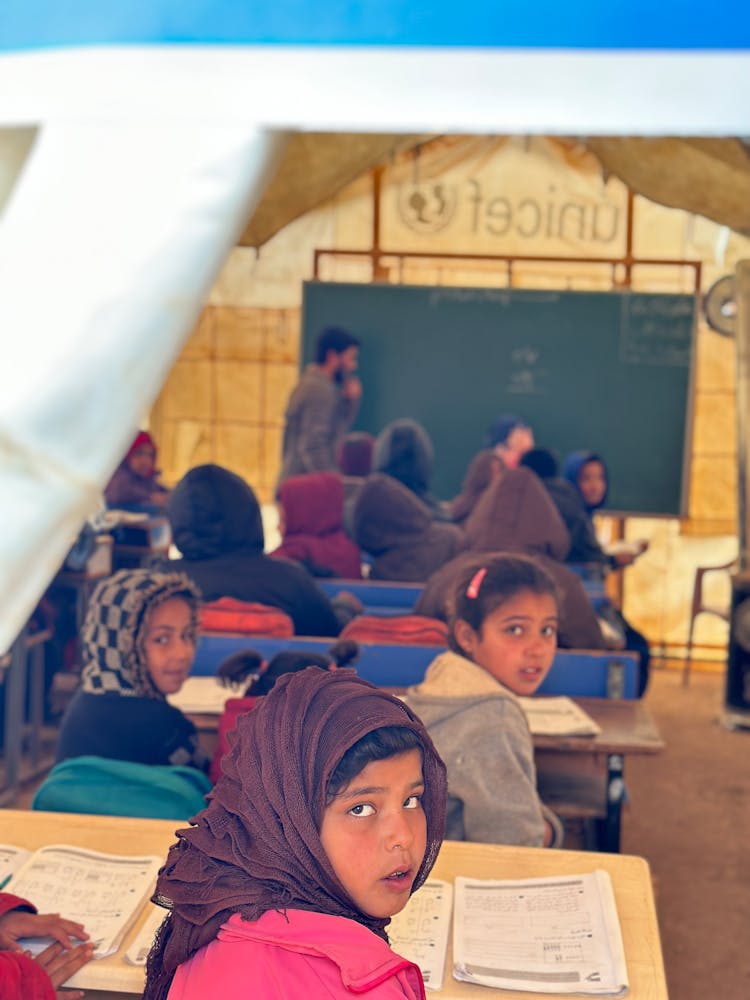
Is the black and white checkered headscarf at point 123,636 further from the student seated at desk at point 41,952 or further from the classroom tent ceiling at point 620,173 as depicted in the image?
the classroom tent ceiling at point 620,173

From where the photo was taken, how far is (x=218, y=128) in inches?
42.6

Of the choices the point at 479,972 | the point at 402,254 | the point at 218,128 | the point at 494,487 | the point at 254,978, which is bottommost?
the point at 479,972

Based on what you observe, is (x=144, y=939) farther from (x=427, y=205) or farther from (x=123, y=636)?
(x=427, y=205)

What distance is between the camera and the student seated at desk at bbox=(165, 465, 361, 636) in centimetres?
396

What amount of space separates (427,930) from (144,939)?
0.41m

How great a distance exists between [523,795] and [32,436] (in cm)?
161

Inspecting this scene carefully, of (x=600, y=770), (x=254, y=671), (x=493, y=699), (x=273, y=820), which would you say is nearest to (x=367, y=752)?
(x=273, y=820)

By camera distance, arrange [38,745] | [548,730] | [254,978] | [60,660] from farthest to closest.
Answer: [60,660] < [38,745] < [548,730] < [254,978]

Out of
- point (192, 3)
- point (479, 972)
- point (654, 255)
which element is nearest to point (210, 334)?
point (654, 255)

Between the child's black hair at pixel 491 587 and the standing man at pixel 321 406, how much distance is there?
3.57 meters

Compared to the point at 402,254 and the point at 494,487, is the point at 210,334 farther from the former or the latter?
the point at 494,487

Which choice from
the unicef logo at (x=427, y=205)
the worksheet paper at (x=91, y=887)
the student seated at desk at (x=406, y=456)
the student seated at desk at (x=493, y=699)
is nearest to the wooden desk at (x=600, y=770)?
the student seated at desk at (x=493, y=699)

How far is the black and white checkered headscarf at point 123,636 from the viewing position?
112 inches

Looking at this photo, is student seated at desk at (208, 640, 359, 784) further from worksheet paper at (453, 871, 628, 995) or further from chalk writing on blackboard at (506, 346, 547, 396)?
chalk writing on blackboard at (506, 346, 547, 396)
